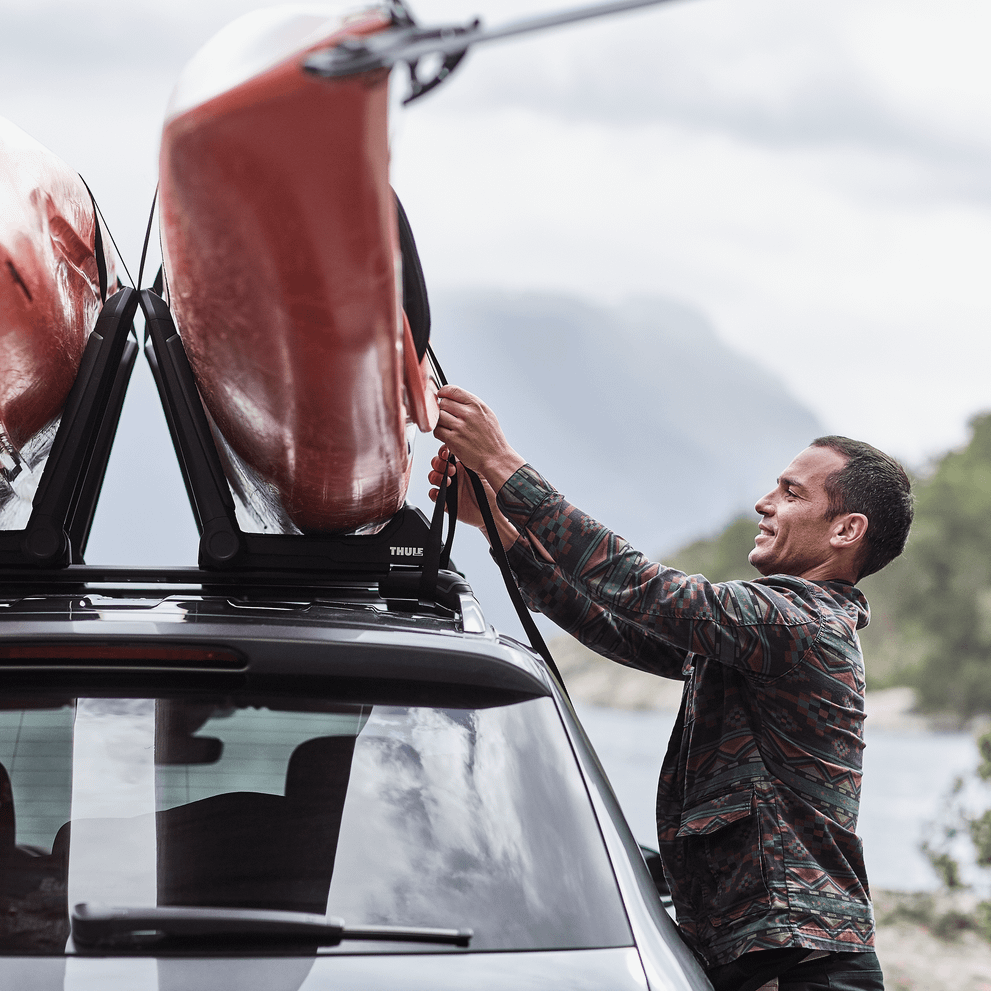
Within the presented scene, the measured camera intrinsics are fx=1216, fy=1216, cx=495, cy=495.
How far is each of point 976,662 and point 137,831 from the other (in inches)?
1676

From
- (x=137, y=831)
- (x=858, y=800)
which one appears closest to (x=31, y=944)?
(x=137, y=831)

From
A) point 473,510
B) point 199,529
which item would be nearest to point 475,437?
point 473,510

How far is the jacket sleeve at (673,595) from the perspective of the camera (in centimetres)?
238

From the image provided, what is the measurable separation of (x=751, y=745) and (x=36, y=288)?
159 cm

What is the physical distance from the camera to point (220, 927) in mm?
1509

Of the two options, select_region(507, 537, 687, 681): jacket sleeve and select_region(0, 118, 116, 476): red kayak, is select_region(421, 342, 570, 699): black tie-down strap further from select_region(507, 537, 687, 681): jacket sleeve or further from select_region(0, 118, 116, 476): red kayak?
select_region(0, 118, 116, 476): red kayak

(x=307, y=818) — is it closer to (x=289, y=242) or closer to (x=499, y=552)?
(x=289, y=242)

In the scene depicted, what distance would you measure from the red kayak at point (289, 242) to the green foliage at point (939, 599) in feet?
127

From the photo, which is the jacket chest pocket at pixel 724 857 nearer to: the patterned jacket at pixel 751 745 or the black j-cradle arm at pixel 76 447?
the patterned jacket at pixel 751 745

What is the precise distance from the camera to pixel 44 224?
221cm

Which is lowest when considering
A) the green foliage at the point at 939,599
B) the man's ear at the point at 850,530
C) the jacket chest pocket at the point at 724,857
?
the green foliage at the point at 939,599

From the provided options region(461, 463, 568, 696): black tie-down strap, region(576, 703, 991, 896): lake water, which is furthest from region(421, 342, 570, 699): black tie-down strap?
region(576, 703, 991, 896): lake water

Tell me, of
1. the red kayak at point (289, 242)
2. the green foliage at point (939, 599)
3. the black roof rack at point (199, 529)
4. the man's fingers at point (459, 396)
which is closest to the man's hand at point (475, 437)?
the man's fingers at point (459, 396)

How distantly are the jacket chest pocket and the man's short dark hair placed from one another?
2.35 feet
